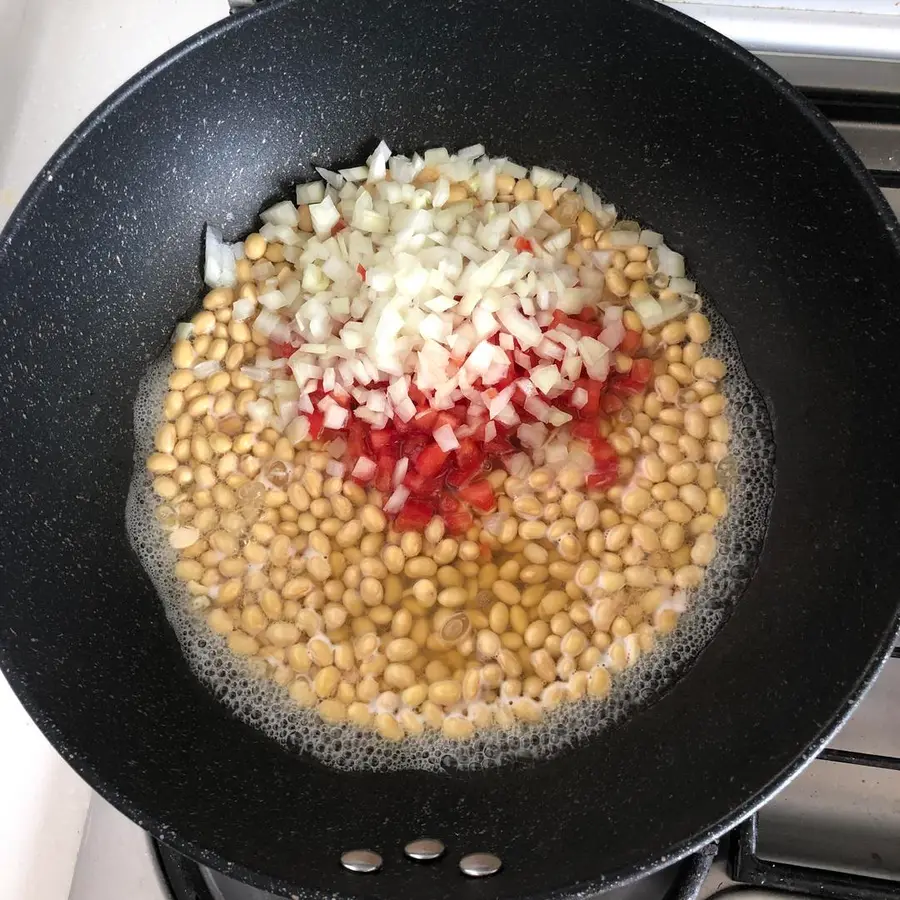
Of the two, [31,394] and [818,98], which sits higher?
[818,98]

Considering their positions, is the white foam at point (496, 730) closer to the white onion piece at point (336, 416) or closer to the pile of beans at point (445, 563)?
the pile of beans at point (445, 563)

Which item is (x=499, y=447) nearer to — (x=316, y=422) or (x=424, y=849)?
(x=316, y=422)

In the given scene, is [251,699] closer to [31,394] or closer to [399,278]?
[31,394]

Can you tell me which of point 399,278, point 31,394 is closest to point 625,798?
point 399,278

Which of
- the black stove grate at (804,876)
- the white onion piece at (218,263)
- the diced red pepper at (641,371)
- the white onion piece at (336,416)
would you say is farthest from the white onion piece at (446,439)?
the black stove grate at (804,876)

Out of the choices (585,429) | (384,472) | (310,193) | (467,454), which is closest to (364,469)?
(384,472)
